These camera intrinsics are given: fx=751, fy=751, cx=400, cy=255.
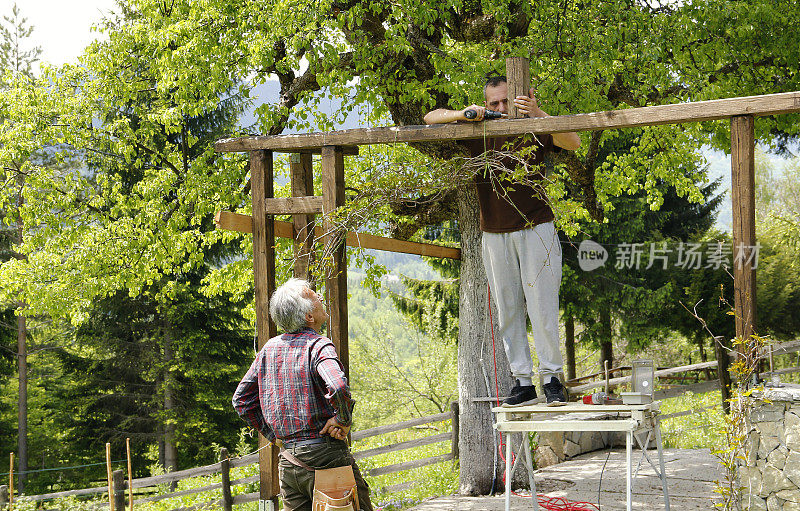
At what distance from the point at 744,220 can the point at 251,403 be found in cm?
246

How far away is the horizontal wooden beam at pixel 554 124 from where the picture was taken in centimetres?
357

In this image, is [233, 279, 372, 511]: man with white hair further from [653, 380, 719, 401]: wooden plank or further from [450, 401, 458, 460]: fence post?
[653, 380, 719, 401]: wooden plank

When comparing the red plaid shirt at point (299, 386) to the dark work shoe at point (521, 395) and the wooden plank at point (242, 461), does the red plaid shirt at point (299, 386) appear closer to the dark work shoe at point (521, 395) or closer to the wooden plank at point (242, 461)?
the dark work shoe at point (521, 395)

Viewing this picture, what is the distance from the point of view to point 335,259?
4.35 metres

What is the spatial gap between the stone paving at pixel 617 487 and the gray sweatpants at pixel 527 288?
3.17ft

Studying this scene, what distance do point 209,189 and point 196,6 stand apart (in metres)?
1.94

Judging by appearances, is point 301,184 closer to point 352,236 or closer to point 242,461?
point 352,236

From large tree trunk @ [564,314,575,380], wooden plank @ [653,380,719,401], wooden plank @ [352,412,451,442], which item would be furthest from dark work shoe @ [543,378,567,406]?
large tree trunk @ [564,314,575,380]

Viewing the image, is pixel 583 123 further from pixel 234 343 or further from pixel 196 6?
pixel 234 343

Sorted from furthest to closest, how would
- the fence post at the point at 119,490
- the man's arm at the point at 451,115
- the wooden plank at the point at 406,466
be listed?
the wooden plank at the point at 406,466 → the fence post at the point at 119,490 → the man's arm at the point at 451,115

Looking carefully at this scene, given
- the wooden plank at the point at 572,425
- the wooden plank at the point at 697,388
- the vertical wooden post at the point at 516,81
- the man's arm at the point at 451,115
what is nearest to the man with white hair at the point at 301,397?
the wooden plank at the point at 572,425

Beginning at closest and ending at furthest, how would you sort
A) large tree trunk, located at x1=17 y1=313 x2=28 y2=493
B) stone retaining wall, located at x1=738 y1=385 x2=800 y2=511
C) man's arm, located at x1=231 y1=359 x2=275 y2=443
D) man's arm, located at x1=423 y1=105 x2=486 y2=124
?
1. man's arm, located at x1=231 y1=359 x2=275 y2=443
2. stone retaining wall, located at x1=738 y1=385 x2=800 y2=511
3. man's arm, located at x1=423 y1=105 x2=486 y2=124
4. large tree trunk, located at x1=17 y1=313 x2=28 y2=493

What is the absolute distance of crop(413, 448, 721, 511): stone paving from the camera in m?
5.41

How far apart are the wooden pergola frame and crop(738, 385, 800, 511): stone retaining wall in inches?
13.8
